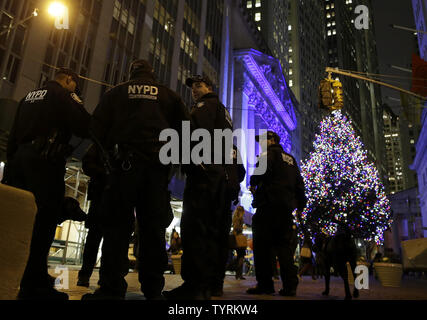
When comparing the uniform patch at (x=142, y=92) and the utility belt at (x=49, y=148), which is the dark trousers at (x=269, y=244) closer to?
the uniform patch at (x=142, y=92)

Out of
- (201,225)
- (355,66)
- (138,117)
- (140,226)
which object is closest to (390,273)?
(201,225)

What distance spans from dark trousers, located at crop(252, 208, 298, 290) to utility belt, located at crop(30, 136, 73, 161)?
3070 mm

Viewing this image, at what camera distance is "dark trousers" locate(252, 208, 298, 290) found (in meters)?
4.94

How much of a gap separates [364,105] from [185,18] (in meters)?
115

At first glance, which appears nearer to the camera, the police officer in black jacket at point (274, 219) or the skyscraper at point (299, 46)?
the police officer in black jacket at point (274, 219)

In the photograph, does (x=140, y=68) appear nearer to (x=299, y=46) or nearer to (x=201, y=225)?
(x=201, y=225)

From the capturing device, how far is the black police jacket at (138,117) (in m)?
A: 2.89

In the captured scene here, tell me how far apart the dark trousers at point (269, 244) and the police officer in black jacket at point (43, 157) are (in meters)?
2.93

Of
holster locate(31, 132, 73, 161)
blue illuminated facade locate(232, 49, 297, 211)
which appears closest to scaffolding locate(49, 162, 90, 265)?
holster locate(31, 132, 73, 161)

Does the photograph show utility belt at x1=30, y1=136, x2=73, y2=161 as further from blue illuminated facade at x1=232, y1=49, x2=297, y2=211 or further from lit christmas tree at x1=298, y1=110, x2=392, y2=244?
blue illuminated facade at x1=232, y1=49, x2=297, y2=211

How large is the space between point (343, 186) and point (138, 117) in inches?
1121

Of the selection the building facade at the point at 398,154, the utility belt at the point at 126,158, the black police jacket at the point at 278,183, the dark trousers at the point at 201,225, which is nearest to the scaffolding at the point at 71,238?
the black police jacket at the point at 278,183

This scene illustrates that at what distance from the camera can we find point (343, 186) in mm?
28672

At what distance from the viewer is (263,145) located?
568 cm
